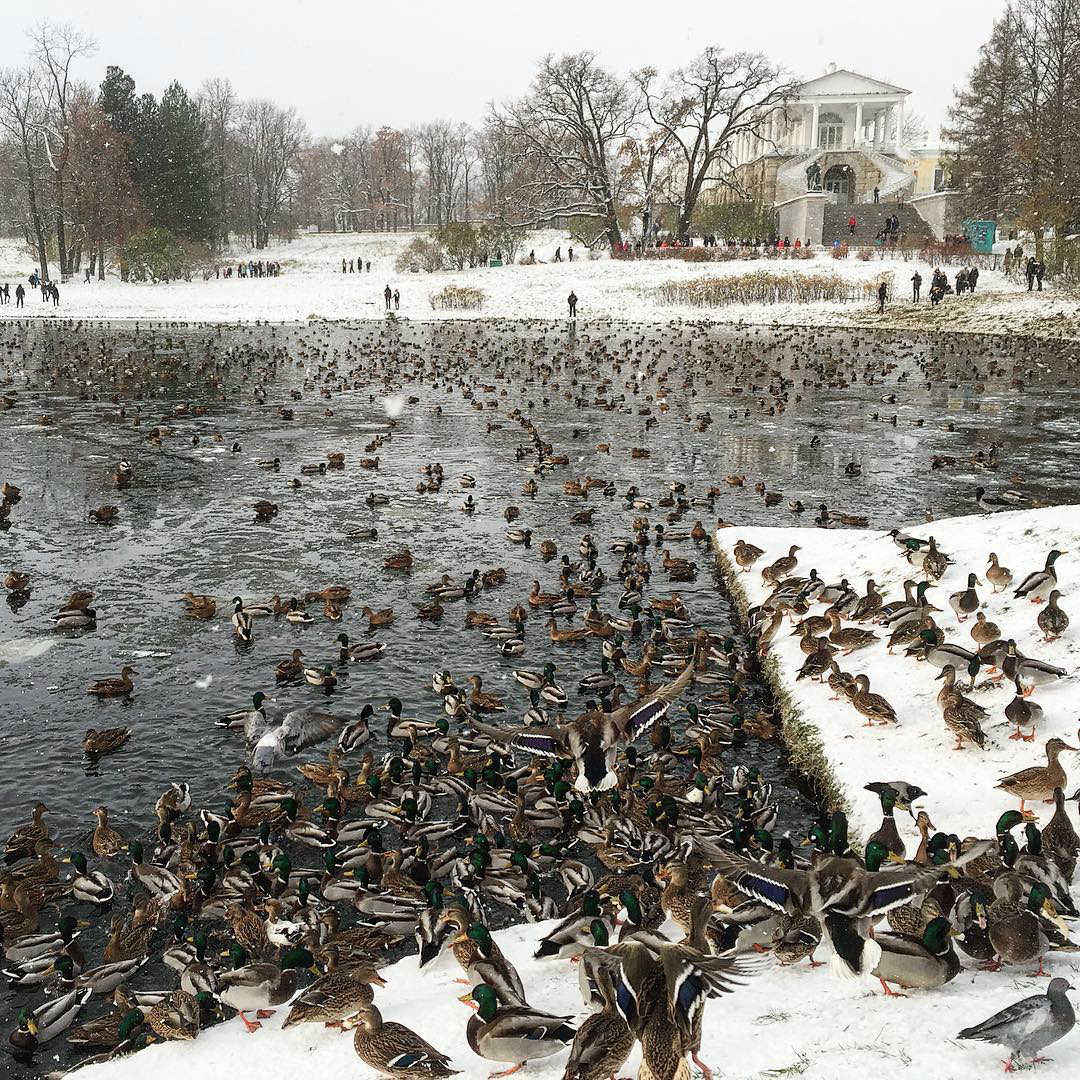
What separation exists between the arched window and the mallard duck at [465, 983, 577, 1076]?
111014mm

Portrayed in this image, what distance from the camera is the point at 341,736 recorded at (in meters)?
11.5

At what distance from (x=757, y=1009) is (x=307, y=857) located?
499 centimetres

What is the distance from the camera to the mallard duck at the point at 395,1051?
20.1 feet

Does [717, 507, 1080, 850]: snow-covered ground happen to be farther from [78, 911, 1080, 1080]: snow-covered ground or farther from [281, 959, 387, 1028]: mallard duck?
[281, 959, 387, 1028]: mallard duck

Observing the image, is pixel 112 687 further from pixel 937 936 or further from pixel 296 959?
pixel 937 936

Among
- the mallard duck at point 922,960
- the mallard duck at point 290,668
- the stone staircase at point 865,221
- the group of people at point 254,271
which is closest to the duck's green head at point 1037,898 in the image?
the mallard duck at point 922,960

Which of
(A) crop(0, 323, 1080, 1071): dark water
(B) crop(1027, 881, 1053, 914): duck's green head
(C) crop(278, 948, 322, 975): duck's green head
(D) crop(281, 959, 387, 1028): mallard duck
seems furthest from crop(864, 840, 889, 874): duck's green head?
(C) crop(278, 948, 322, 975): duck's green head

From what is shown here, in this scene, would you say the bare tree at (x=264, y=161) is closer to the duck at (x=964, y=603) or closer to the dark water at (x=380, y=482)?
the dark water at (x=380, y=482)

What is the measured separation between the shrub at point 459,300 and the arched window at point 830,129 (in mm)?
54945

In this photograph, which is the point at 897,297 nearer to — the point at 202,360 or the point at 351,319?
the point at 351,319

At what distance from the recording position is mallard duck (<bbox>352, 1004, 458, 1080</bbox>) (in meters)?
6.14

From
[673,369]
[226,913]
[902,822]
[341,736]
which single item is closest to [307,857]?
[226,913]

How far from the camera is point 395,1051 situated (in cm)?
620

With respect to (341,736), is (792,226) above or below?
above
